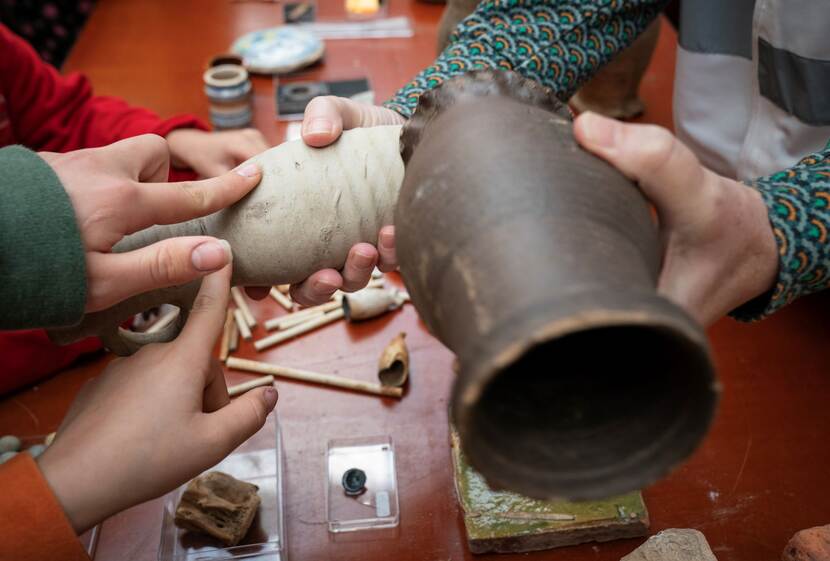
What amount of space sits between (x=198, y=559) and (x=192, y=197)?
2.07ft

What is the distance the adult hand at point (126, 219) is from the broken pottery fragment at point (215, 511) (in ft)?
1.47

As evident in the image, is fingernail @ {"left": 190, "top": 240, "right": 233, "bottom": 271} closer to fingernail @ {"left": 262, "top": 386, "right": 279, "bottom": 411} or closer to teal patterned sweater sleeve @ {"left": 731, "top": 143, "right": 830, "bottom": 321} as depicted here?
fingernail @ {"left": 262, "top": 386, "right": 279, "bottom": 411}

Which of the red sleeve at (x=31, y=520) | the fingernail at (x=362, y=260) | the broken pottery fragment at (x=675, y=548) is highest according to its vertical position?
the fingernail at (x=362, y=260)

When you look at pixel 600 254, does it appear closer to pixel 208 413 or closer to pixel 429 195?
pixel 429 195

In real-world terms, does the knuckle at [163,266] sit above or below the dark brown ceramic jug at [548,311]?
below

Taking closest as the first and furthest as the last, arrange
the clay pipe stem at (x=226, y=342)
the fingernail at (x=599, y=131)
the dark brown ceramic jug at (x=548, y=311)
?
the dark brown ceramic jug at (x=548, y=311) → the fingernail at (x=599, y=131) → the clay pipe stem at (x=226, y=342)

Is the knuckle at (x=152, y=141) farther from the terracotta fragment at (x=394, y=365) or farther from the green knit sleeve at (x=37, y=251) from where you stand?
the terracotta fragment at (x=394, y=365)

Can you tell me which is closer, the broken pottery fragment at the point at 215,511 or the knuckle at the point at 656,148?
the knuckle at the point at 656,148

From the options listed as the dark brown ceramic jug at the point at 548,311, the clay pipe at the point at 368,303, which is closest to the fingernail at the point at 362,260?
the dark brown ceramic jug at the point at 548,311

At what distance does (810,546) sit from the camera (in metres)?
1.10

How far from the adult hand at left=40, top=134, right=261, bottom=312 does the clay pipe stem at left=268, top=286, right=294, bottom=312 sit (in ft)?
2.38

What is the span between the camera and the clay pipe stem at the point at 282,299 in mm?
1738

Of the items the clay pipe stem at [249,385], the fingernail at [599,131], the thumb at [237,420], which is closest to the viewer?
the fingernail at [599,131]

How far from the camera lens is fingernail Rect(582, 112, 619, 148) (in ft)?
2.50
